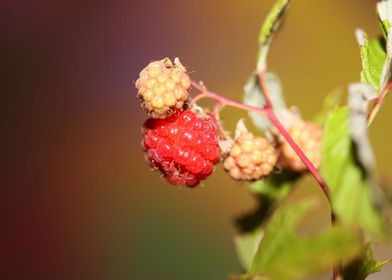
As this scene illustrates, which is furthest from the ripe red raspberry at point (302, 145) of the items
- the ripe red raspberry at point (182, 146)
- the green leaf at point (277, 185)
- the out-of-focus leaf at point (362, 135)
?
the out-of-focus leaf at point (362, 135)

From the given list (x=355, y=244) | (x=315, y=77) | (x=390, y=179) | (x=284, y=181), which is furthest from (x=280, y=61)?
(x=355, y=244)

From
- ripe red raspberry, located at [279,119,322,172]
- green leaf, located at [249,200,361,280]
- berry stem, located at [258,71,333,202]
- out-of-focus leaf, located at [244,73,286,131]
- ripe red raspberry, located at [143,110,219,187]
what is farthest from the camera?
out-of-focus leaf, located at [244,73,286,131]

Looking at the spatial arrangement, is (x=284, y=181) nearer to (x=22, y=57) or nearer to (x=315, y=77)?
(x=315, y=77)

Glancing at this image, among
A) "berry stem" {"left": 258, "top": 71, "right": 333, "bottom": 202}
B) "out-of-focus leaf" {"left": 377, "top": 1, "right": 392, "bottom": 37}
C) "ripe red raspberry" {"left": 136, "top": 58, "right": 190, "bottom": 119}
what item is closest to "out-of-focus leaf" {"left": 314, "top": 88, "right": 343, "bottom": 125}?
"berry stem" {"left": 258, "top": 71, "right": 333, "bottom": 202}

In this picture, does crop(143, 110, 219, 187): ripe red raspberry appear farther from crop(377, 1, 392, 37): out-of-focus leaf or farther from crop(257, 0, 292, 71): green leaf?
crop(377, 1, 392, 37): out-of-focus leaf

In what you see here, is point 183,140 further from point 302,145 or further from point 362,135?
point 362,135

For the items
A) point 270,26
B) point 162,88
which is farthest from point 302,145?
point 162,88
